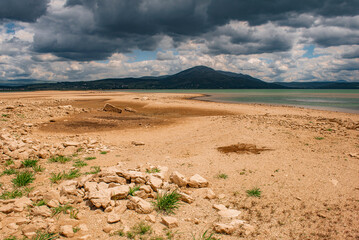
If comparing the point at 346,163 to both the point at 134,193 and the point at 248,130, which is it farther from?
the point at 134,193

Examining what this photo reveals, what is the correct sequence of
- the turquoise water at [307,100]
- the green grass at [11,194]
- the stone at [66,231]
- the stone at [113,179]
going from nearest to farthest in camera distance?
the stone at [66,231] → the green grass at [11,194] → the stone at [113,179] → the turquoise water at [307,100]

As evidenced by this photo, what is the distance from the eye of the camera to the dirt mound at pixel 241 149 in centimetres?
1002

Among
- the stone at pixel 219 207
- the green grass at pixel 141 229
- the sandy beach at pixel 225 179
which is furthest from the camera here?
the stone at pixel 219 207

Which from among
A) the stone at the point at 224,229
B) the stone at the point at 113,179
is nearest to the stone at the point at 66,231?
the stone at the point at 113,179

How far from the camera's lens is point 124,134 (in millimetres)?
14648

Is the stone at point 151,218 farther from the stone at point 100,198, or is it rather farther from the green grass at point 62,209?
the green grass at point 62,209

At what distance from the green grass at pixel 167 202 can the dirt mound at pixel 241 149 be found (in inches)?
196

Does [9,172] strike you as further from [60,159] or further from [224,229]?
[224,229]

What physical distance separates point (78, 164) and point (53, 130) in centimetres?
823

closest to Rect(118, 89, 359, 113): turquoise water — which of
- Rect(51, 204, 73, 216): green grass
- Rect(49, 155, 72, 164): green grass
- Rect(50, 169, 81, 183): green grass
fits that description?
Rect(49, 155, 72, 164): green grass

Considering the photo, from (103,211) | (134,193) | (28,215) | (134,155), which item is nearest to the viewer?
(28,215)

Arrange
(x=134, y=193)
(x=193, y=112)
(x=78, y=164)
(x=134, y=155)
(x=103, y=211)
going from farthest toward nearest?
(x=193, y=112), (x=134, y=155), (x=78, y=164), (x=134, y=193), (x=103, y=211)

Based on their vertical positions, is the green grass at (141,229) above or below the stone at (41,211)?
below

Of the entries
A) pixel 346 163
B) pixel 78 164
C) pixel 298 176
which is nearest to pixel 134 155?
pixel 78 164
